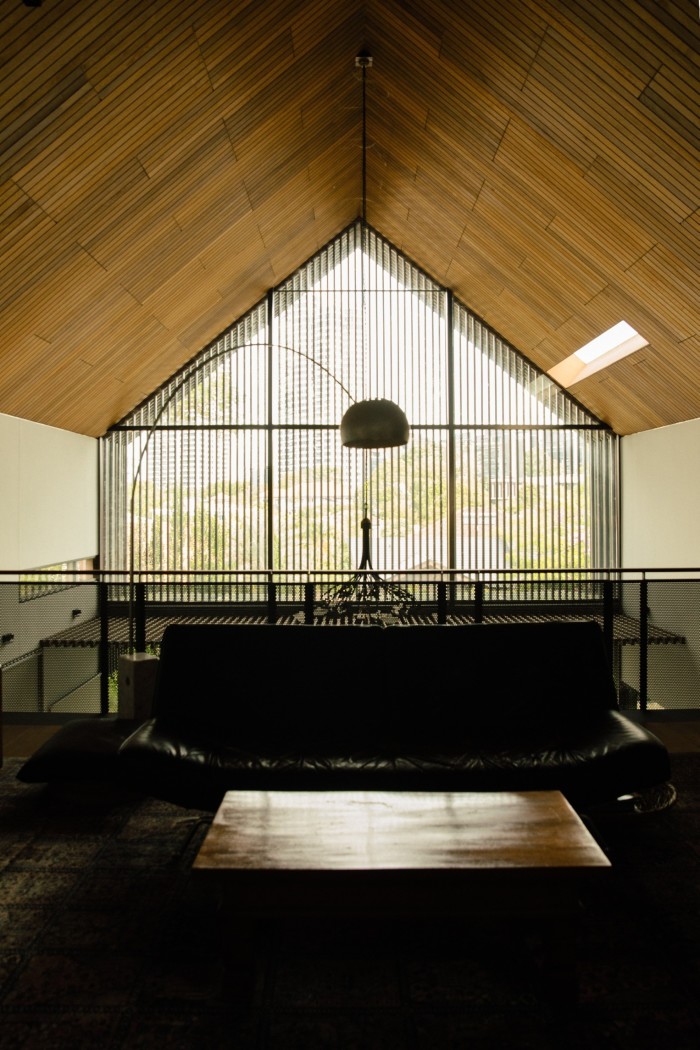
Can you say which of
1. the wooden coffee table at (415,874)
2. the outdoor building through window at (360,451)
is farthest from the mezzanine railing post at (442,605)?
the outdoor building through window at (360,451)

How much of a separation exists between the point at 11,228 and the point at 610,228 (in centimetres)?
452

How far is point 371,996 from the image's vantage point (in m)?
2.29

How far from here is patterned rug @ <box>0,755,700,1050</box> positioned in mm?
2131

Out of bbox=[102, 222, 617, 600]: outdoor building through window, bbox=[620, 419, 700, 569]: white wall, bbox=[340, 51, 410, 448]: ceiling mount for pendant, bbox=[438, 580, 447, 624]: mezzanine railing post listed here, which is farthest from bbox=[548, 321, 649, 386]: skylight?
bbox=[340, 51, 410, 448]: ceiling mount for pendant

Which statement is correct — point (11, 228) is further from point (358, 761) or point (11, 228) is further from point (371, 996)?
point (371, 996)

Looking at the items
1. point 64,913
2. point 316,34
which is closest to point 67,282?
point 316,34

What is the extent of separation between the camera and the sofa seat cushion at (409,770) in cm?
316

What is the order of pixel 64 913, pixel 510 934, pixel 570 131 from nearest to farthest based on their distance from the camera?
pixel 510 934 < pixel 64 913 < pixel 570 131

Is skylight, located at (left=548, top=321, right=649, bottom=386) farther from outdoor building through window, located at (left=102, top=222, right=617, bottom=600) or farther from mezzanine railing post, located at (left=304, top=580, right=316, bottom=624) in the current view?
mezzanine railing post, located at (left=304, top=580, right=316, bottom=624)

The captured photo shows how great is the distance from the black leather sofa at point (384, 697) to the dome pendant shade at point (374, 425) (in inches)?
46.0

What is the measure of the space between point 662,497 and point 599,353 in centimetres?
182

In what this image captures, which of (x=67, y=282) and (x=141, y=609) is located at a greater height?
(x=67, y=282)

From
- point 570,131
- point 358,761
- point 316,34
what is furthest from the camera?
point 316,34

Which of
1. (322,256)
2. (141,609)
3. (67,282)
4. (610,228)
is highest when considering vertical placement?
(322,256)
